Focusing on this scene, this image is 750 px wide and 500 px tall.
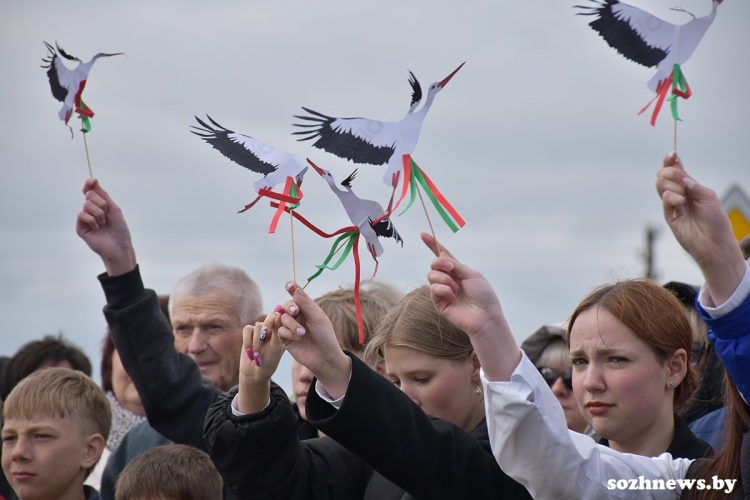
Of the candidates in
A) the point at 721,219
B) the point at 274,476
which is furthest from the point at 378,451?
the point at 721,219

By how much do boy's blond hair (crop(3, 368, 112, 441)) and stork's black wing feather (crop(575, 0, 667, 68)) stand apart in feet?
8.85

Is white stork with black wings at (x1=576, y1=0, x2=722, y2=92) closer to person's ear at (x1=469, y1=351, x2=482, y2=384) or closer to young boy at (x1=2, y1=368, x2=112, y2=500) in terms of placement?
person's ear at (x1=469, y1=351, x2=482, y2=384)

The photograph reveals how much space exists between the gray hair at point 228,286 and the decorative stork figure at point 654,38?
2830 mm

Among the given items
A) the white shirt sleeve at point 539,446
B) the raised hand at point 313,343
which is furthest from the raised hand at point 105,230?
the white shirt sleeve at point 539,446

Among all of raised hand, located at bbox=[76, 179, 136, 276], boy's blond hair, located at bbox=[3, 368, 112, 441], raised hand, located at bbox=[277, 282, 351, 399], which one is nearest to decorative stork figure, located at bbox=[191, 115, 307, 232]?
raised hand, located at bbox=[277, 282, 351, 399]

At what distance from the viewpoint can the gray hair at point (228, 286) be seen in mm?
4836

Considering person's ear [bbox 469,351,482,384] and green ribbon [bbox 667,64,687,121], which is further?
person's ear [bbox 469,351,482,384]

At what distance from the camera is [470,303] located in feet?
8.16

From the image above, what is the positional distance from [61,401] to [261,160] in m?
1.69

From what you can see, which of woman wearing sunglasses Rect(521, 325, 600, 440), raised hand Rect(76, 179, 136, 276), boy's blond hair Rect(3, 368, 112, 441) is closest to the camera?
raised hand Rect(76, 179, 136, 276)

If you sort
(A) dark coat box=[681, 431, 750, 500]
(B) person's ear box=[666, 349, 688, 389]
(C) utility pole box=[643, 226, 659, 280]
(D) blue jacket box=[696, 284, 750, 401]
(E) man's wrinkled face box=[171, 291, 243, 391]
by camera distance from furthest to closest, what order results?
(C) utility pole box=[643, 226, 659, 280], (E) man's wrinkled face box=[171, 291, 243, 391], (B) person's ear box=[666, 349, 688, 389], (A) dark coat box=[681, 431, 750, 500], (D) blue jacket box=[696, 284, 750, 401]

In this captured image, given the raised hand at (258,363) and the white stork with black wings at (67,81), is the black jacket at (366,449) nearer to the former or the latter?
the raised hand at (258,363)

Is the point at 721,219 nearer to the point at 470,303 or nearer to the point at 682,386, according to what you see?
the point at 470,303

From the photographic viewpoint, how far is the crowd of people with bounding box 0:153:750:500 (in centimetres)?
241
